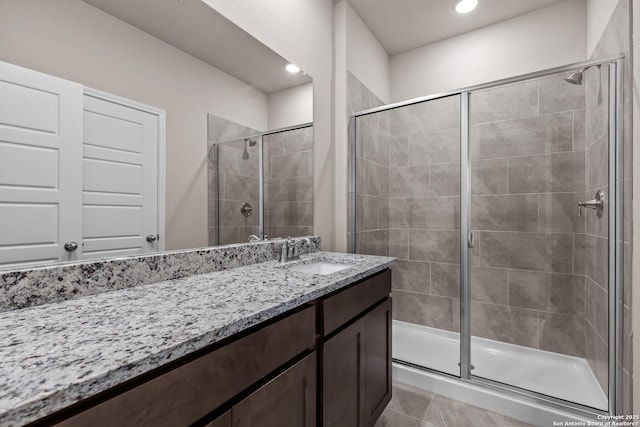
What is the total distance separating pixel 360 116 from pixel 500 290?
1690mm

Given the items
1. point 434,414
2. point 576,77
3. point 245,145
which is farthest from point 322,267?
point 576,77

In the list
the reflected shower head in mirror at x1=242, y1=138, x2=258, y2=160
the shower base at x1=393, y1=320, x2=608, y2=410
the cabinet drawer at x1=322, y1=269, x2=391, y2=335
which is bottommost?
the shower base at x1=393, y1=320, x2=608, y2=410

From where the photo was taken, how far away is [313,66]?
200 cm

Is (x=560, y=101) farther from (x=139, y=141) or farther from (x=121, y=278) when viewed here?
(x=121, y=278)

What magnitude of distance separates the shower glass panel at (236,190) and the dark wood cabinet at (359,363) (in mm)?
632

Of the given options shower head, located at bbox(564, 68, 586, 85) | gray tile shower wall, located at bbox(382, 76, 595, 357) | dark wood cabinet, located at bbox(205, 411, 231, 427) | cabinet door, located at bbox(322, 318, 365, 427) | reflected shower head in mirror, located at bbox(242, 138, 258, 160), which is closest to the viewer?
dark wood cabinet, located at bbox(205, 411, 231, 427)

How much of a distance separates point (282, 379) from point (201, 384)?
28 cm

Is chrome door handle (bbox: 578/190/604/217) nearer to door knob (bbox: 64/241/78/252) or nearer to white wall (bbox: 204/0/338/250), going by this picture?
white wall (bbox: 204/0/338/250)

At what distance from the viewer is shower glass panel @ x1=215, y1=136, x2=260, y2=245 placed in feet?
4.47

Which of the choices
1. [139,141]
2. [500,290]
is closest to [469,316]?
[500,290]

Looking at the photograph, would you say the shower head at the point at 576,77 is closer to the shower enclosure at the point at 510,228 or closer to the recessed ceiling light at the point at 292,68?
the shower enclosure at the point at 510,228

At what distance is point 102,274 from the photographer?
0.95 m

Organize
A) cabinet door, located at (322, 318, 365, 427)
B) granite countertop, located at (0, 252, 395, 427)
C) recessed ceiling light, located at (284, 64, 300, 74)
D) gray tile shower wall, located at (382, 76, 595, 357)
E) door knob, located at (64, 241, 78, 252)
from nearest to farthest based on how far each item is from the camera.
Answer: granite countertop, located at (0, 252, 395, 427) → door knob, located at (64, 241, 78, 252) → cabinet door, located at (322, 318, 365, 427) → recessed ceiling light, located at (284, 64, 300, 74) → gray tile shower wall, located at (382, 76, 595, 357)

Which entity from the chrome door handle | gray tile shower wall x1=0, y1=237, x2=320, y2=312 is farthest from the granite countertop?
the chrome door handle
